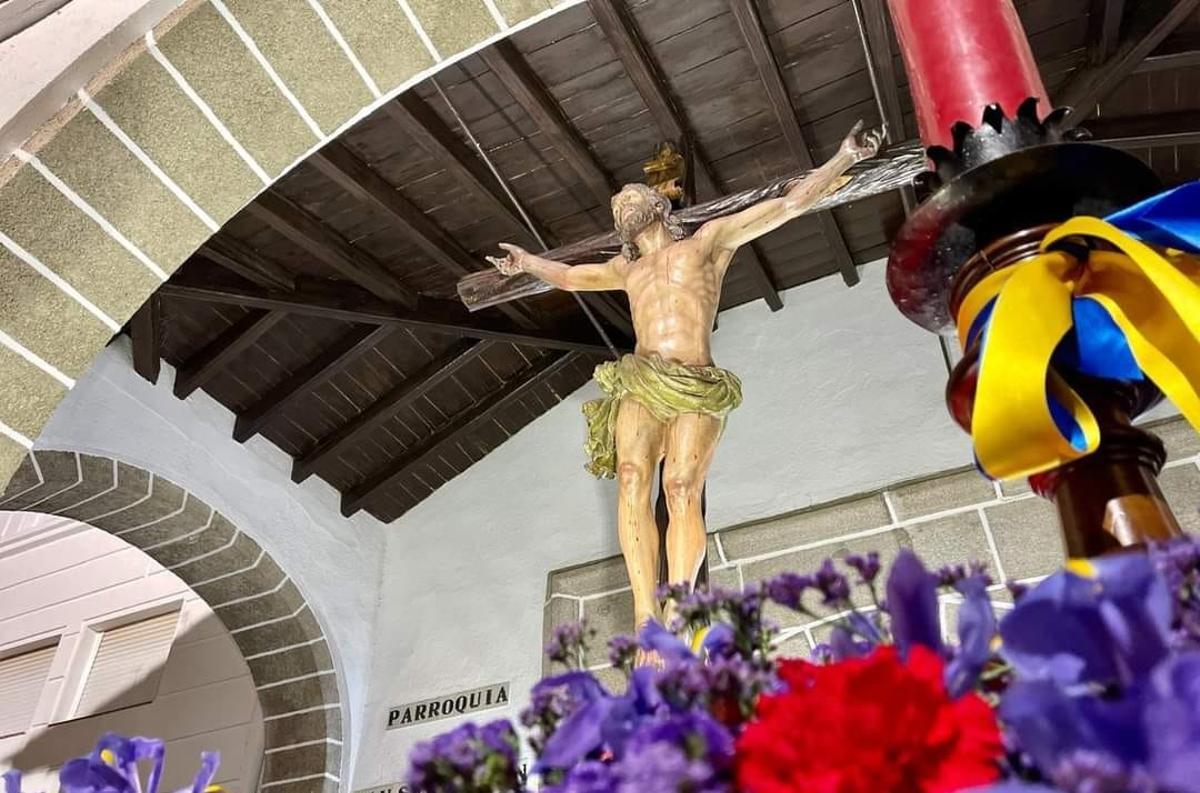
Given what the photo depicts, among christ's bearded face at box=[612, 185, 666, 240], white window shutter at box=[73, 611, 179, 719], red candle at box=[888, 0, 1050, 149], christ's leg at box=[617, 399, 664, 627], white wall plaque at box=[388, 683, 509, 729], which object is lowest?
red candle at box=[888, 0, 1050, 149]

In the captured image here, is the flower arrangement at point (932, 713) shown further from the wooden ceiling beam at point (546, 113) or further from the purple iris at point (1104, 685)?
the wooden ceiling beam at point (546, 113)

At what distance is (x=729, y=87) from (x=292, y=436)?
7.66 ft

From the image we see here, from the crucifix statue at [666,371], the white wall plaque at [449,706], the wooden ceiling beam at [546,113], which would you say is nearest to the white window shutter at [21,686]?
the white wall plaque at [449,706]

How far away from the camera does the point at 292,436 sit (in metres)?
3.97

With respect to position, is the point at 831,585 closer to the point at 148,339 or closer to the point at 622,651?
the point at 622,651

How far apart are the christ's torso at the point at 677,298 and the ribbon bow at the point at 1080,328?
113 cm

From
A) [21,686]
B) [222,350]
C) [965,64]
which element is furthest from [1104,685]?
[21,686]

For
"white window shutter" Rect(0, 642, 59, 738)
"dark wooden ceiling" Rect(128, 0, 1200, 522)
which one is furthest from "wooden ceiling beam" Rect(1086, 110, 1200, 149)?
"white window shutter" Rect(0, 642, 59, 738)

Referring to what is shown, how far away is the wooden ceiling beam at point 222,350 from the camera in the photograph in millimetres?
3527

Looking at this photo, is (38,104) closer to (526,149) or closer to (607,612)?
(526,149)

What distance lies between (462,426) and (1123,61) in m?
2.80

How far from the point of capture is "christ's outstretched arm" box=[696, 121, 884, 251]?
1.78m

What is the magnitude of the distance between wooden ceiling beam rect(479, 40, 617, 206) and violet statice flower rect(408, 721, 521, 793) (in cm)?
269

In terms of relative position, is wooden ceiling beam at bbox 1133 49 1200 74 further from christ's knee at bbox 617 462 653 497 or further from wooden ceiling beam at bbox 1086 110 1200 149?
christ's knee at bbox 617 462 653 497
